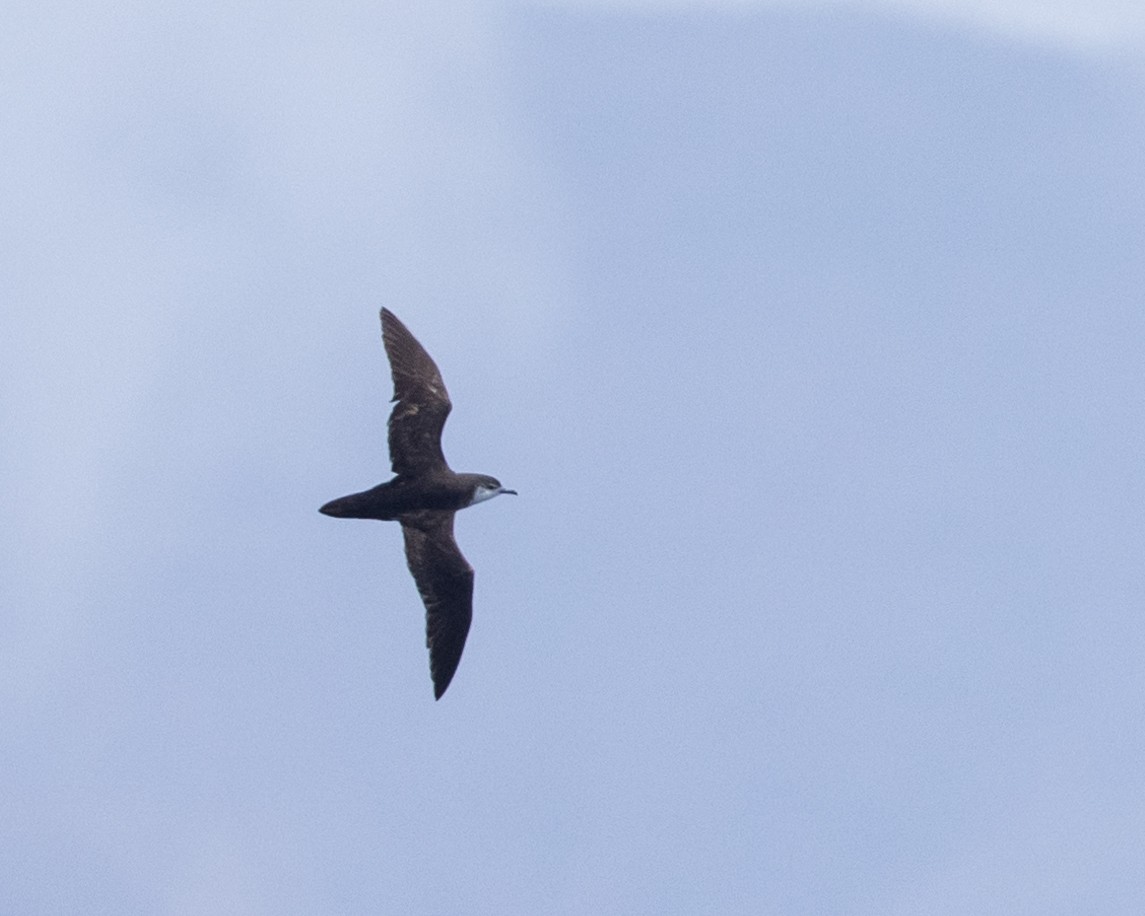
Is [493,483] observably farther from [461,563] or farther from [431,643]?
[431,643]

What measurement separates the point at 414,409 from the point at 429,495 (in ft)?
4.61

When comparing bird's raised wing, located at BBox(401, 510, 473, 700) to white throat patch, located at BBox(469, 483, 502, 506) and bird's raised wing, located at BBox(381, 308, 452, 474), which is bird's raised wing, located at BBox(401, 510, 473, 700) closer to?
white throat patch, located at BBox(469, 483, 502, 506)

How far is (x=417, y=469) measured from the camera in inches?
866

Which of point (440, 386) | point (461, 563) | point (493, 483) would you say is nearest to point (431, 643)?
point (461, 563)

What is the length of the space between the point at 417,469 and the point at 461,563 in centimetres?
175

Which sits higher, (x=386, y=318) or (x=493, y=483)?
(x=386, y=318)

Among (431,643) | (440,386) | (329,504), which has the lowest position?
(431,643)

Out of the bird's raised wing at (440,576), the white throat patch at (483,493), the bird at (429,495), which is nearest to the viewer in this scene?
the bird at (429,495)

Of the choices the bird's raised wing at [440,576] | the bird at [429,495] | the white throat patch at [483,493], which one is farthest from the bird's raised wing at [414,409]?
the bird's raised wing at [440,576]

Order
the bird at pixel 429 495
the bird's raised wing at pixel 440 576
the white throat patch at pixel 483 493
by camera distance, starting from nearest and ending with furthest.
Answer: the bird at pixel 429 495
the bird's raised wing at pixel 440 576
the white throat patch at pixel 483 493

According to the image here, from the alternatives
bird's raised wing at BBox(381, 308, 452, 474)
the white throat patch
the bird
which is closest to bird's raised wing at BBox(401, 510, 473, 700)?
the bird

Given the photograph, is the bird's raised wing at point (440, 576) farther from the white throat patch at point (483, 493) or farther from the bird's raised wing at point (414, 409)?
the bird's raised wing at point (414, 409)

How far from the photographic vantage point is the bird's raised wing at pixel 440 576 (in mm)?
22359

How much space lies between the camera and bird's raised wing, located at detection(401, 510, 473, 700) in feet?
73.4
